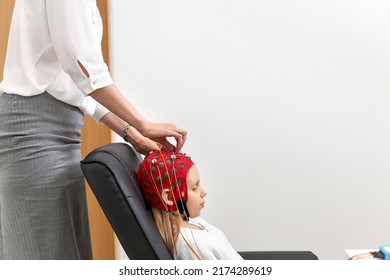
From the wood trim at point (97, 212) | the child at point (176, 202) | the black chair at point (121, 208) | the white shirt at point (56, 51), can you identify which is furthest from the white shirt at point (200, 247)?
the wood trim at point (97, 212)

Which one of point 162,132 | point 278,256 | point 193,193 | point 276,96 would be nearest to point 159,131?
point 162,132

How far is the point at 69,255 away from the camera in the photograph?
4.07 ft

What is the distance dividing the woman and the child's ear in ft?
0.53

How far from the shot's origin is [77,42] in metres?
1.13

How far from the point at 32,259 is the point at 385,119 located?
177 cm

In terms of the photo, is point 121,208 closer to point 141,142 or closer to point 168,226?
point 168,226

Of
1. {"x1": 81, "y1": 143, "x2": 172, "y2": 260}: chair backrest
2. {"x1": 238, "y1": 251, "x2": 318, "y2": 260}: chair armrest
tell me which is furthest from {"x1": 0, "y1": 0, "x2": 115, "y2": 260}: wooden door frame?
{"x1": 81, "y1": 143, "x2": 172, "y2": 260}: chair backrest

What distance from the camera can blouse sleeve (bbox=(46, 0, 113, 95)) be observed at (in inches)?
44.3

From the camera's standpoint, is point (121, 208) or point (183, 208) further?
point (183, 208)

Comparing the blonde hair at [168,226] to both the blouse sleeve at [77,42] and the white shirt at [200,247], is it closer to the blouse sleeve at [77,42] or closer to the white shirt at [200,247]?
the white shirt at [200,247]

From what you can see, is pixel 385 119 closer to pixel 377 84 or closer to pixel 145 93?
pixel 377 84

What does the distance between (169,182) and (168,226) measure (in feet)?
0.37

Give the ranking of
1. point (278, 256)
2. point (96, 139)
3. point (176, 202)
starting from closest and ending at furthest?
point (176, 202) → point (278, 256) → point (96, 139)
